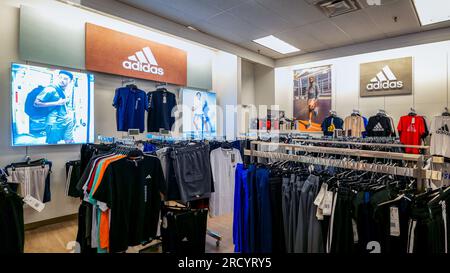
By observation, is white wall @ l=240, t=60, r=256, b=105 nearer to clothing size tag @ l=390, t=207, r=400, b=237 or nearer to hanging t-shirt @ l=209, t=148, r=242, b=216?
hanging t-shirt @ l=209, t=148, r=242, b=216

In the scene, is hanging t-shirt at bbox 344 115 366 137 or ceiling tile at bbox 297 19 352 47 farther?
hanging t-shirt at bbox 344 115 366 137

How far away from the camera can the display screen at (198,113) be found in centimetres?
571

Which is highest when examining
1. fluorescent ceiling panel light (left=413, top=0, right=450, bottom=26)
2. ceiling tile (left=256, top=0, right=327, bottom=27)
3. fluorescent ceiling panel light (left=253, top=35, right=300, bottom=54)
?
fluorescent ceiling panel light (left=253, top=35, right=300, bottom=54)

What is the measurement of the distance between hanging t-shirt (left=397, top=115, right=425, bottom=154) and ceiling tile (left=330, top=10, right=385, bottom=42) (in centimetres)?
182

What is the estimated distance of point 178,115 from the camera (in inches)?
215

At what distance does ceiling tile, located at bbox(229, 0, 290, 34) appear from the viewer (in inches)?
163

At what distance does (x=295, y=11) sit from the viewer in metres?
4.27

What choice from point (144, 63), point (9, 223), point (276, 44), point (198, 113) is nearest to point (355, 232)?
point (9, 223)

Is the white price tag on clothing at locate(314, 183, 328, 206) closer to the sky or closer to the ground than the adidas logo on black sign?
closer to the ground

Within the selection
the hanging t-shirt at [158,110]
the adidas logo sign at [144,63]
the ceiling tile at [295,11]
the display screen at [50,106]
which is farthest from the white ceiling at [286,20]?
the display screen at [50,106]

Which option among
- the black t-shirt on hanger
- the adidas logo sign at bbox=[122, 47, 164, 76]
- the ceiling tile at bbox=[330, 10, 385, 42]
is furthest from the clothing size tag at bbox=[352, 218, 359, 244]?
the adidas logo sign at bbox=[122, 47, 164, 76]

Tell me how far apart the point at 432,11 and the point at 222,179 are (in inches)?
175

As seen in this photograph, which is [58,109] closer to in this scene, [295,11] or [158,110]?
[158,110]
